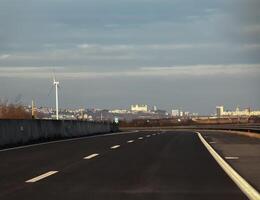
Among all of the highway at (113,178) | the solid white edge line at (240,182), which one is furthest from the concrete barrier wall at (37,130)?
the solid white edge line at (240,182)

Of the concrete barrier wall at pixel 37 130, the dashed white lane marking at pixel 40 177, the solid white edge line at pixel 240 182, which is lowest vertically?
the solid white edge line at pixel 240 182

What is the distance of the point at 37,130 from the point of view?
31.7 m

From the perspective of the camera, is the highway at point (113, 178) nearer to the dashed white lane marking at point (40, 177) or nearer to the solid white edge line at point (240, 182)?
the dashed white lane marking at point (40, 177)

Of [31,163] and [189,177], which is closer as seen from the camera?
[189,177]

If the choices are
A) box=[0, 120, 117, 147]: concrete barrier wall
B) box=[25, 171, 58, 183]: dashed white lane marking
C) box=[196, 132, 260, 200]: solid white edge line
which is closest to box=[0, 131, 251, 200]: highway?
box=[25, 171, 58, 183]: dashed white lane marking

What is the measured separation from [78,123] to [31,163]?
25.2m

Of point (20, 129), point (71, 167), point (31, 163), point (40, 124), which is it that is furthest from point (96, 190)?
point (40, 124)

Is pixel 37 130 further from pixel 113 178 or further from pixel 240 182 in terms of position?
pixel 240 182

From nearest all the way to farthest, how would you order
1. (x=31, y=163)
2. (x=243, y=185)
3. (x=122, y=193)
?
(x=122, y=193) → (x=243, y=185) → (x=31, y=163)

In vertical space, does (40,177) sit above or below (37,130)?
below

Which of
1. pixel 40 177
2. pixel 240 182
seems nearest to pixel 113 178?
pixel 40 177

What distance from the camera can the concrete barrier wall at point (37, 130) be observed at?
26719 mm

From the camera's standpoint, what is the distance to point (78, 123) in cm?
4294

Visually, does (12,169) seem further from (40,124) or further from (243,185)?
(40,124)
